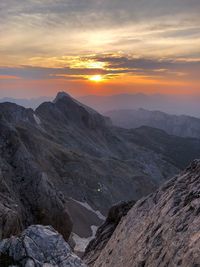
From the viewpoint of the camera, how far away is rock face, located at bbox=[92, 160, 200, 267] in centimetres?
1133

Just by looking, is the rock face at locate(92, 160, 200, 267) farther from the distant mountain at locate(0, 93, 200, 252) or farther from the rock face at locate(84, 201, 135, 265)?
the distant mountain at locate(0, 93, 200, 252)

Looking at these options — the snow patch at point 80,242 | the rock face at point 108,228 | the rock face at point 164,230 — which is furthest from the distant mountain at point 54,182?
the rock face at point 164,230

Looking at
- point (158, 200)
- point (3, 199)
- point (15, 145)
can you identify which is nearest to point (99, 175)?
point (15, 145)

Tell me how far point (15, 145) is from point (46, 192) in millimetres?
17909

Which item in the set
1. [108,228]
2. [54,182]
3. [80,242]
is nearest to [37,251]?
[108,228]

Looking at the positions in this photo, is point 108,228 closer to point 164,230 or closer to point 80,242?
point 164,230

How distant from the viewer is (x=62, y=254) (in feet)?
45.7

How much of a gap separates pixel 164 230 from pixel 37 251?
4535 millimetres

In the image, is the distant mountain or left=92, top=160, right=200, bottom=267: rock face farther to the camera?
the distant mountain

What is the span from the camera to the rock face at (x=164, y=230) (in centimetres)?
1133

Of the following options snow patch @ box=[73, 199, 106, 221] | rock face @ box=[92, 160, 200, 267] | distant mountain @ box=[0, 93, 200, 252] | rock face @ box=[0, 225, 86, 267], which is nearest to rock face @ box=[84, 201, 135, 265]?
rock face @ box=[92, 160, 200, 267]

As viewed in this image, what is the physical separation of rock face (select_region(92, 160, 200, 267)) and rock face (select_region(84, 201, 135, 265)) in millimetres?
3984

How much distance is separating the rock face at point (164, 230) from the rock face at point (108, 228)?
398 cm

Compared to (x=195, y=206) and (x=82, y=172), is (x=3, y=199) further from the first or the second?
(x=82, y=172)
